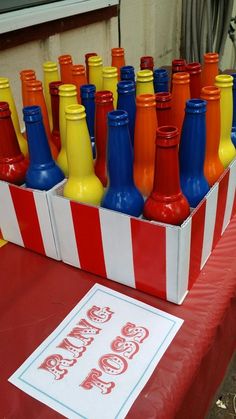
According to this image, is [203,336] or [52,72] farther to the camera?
[52,72]

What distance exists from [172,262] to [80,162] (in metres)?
0.20

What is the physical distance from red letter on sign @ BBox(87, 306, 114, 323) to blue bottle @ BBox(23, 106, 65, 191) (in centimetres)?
21

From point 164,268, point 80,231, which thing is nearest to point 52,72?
point 80,231

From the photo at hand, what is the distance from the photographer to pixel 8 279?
65cm

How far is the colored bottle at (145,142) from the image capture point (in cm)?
57

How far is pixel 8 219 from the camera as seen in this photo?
27.3 inches

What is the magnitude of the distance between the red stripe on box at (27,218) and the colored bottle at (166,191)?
0.65 feet

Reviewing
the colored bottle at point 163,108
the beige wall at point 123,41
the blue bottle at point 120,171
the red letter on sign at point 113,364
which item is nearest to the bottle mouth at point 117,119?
the blue bottle at point 120,171

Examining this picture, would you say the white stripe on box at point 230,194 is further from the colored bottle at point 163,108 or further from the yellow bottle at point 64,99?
the yellow bottle at point 64,99

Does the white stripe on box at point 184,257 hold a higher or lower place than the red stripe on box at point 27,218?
higher

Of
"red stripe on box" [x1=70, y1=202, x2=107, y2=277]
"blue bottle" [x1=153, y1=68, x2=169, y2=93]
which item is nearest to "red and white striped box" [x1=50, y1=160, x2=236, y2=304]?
"red stripe on box" [x1=70, y1=202, x2=107, y2=277]

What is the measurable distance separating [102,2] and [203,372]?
1268mm

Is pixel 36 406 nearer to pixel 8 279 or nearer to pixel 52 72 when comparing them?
pixel 8 279

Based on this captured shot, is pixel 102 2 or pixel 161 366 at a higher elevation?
pixel 102 2
